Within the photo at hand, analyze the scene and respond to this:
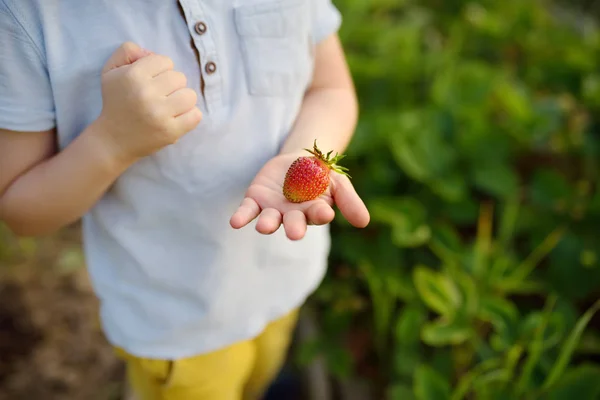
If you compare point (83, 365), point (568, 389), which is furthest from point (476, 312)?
point (83, 365)

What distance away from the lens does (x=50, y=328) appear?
1.58 metres

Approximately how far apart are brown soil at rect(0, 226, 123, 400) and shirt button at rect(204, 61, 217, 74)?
3.41 feet

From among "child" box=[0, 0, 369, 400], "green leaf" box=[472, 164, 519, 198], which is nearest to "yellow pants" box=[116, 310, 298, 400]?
"child" box=[0, 0, 369, 400]

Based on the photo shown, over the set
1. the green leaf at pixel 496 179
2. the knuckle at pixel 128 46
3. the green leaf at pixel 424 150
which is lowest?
the green leaf at pixel 496 179

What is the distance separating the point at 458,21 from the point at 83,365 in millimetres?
1683

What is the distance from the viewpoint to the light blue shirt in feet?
2.17

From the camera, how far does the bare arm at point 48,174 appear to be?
2.25ft

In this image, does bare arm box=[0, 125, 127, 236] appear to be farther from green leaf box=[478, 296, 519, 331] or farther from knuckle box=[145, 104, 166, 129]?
green leaf box=[478, 296, 519, 331]

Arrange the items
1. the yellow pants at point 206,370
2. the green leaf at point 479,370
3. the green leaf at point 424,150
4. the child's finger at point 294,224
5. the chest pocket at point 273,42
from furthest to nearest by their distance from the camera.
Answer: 1. the green leaf at point 424,150
2. the green leaf at point 479,370
3. the yellow pants at point 206,370
4. the chest pocket at point 273,42
5. the child's finger at point 294,224

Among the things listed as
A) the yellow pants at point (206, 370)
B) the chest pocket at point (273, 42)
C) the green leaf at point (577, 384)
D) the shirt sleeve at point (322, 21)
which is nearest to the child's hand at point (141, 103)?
the chest pocket at point (273, 42)

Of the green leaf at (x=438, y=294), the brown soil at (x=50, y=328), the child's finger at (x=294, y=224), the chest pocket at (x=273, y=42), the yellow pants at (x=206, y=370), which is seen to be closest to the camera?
the child's finger at (x=294, y=224)

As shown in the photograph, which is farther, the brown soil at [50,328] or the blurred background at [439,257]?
the brown soil at [50,328]

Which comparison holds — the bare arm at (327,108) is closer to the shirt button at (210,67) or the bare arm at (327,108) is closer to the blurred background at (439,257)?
the shirt button at (210,67)

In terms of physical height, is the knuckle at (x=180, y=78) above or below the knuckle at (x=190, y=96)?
above
